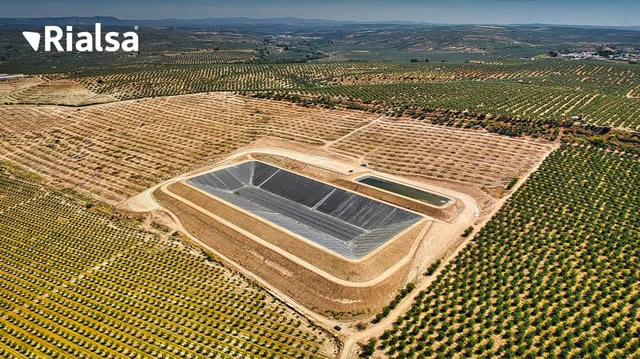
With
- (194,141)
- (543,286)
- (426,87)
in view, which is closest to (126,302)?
(543,286)

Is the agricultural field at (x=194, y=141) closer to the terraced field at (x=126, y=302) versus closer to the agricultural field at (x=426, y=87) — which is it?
the agricultural field at (x=426, y=87)

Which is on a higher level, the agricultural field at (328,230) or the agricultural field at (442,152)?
the agricultural field at (442,152)

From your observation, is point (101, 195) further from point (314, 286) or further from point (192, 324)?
point (314, 286)

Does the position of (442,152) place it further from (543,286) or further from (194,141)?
(194,141)

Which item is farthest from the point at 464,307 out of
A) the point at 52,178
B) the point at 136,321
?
the point at 52,178

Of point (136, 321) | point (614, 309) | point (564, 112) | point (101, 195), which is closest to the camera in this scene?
point (614, 309)

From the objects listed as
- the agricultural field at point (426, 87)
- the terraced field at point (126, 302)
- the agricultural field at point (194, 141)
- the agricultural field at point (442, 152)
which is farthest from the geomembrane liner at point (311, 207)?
the agricultural field at point (426, 87)
